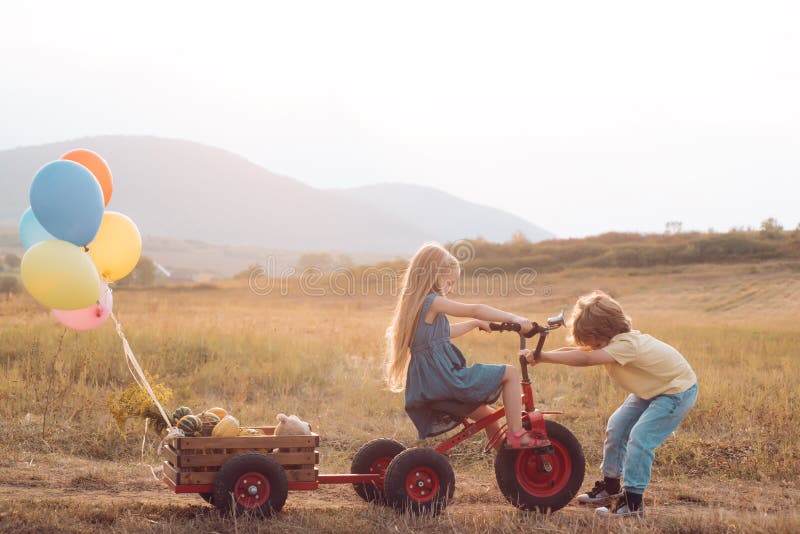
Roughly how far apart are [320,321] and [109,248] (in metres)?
13.7

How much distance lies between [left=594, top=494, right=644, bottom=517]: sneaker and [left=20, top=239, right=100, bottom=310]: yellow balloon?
3.82 m

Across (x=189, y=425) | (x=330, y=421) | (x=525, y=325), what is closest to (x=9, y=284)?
(x=330, y=421)

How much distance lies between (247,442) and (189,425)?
1.51ft

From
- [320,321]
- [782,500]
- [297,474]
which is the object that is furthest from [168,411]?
[320,321]

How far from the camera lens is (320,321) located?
64.8 feet

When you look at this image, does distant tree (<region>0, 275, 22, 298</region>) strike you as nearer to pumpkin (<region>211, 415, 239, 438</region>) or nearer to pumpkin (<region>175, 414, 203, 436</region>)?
pumpkin (<region>175, 414, 203, 436</region>)

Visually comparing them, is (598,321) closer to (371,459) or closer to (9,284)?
(371,459)

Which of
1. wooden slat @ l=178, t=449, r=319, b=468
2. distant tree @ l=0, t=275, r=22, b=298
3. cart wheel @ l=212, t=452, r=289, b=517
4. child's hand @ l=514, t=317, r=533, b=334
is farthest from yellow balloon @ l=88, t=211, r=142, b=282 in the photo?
distant tree @ l=0, t=275, r=22, b=298

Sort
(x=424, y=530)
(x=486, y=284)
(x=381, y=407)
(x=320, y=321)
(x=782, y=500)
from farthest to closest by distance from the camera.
Answer: 1. (x=486, y=284)
2. (x=320, y=321)
3. (x=381, y=407)
4. (x=782, y=500)
5. (x=424, y=530)

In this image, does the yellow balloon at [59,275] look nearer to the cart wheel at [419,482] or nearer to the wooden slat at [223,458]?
the wooden slat at [223,458]

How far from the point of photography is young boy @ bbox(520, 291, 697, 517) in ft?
17.9

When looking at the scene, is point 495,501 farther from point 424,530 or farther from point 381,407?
point 381,407

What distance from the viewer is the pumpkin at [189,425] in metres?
5.33

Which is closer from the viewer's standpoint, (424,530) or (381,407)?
(424,530)
